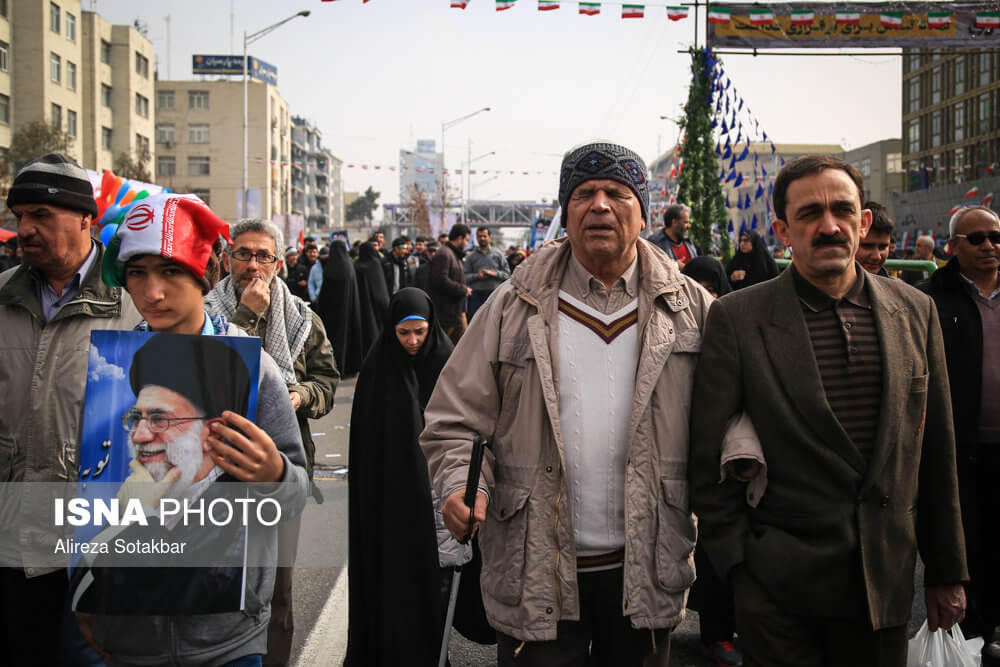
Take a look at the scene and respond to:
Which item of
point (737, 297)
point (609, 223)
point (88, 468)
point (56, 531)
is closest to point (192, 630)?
point (88, 468)

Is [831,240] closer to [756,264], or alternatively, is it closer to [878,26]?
[756,264]

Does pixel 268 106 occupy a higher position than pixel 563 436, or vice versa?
pixel 268 106

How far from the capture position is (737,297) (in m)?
2.70

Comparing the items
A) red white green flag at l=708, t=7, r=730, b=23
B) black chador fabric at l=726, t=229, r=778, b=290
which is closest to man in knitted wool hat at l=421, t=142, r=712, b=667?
black chador fabric at l=726, t=229, r=778, b=290

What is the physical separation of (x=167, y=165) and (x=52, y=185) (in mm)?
92040

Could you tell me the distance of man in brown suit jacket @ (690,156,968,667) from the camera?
251 cm

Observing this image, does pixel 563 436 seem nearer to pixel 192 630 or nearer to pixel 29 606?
pixel 192 630

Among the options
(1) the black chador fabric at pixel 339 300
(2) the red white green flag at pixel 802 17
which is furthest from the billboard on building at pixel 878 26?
(1) the black chador fabric at pixel 339 300

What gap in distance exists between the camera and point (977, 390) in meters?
4.17

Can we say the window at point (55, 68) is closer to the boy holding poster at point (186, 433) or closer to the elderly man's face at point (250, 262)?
the elderly man's face at point (250, 262)

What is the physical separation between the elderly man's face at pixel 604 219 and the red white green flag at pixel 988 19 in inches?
789

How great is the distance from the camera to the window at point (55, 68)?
47359 mm

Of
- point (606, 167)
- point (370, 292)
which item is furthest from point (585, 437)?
point (370, 292)

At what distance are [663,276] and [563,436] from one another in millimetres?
593
